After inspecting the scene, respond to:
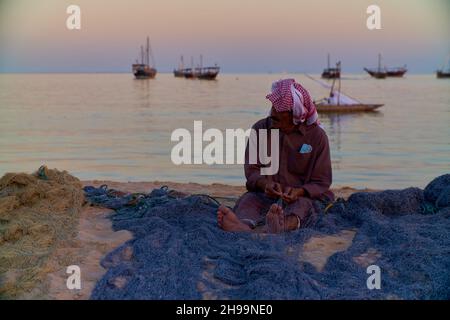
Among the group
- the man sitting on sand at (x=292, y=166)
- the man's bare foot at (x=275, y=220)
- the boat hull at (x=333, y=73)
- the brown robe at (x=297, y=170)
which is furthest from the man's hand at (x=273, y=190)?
the boat hull at (x=333, y=73)

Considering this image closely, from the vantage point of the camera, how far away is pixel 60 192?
4914 millimetres

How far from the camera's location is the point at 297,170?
467 centimetres

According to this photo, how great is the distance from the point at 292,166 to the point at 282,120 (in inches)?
14.1

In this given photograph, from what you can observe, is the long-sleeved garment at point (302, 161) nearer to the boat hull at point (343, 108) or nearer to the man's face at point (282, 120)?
the man's face at point (282, 120)

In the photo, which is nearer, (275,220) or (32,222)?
(275,220)

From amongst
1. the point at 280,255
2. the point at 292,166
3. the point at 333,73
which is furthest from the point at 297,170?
the point at 333,73

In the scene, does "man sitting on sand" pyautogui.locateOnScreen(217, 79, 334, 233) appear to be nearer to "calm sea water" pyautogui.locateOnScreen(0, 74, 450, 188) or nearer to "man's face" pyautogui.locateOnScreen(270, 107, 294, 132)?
"man's face" pyautogui.locateOnScreen(270, 107, 294, 132)

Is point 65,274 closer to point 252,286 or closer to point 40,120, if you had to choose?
point 252,286

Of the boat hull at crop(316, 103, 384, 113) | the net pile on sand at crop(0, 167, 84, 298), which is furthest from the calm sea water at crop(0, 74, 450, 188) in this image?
the net pile on sand at crop(0, 167, 84, 298)

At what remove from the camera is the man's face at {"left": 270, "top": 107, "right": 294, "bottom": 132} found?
14.9 ft

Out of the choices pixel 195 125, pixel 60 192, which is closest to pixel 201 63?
pixel 195 125

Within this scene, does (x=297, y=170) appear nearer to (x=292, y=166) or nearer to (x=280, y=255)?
(x=292, y=166)

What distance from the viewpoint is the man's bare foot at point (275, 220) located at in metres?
4.15

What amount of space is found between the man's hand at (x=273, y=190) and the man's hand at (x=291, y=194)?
0.04 meters
